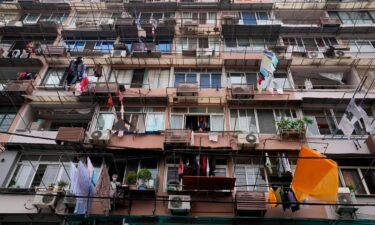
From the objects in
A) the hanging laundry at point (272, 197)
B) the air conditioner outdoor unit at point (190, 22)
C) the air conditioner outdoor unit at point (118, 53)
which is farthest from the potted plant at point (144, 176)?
the air conditioner outdoor unit at point (190, 22)

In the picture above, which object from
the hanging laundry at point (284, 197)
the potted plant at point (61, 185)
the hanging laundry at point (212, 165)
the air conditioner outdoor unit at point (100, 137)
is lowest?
the hanging laundry at point (284, 197)

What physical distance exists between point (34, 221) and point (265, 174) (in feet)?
35.4

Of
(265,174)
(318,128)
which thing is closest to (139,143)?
(265,174)

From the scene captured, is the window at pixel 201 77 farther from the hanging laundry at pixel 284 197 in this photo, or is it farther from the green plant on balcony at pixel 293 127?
the hanging laundry at pixel 284 197

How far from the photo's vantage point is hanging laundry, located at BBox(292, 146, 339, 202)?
464 inches

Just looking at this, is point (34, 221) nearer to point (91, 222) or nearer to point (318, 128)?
point (91, 222)

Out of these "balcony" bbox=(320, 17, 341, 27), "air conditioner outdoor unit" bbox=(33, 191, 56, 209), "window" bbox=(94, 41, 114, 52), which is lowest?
"air conditioner outdoor unit" bbox=(33, 191, 56, 209)

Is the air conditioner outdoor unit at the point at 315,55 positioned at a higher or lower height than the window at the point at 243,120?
higher

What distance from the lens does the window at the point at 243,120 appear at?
17.6 meters

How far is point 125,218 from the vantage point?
13.8 m

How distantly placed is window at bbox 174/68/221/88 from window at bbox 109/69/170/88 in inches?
30.9

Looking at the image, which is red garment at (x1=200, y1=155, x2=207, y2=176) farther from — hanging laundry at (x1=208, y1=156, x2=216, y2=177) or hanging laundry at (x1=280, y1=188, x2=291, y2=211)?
hanging laundry at (x1=280, y1=188, x2=291, y2=211)

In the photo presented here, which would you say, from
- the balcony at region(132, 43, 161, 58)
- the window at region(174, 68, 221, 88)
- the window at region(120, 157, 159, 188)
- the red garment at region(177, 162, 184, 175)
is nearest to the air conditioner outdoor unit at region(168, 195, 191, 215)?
the red garment at region(177, 162, 184, 175)

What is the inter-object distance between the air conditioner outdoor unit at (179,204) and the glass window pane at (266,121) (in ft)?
19.7
